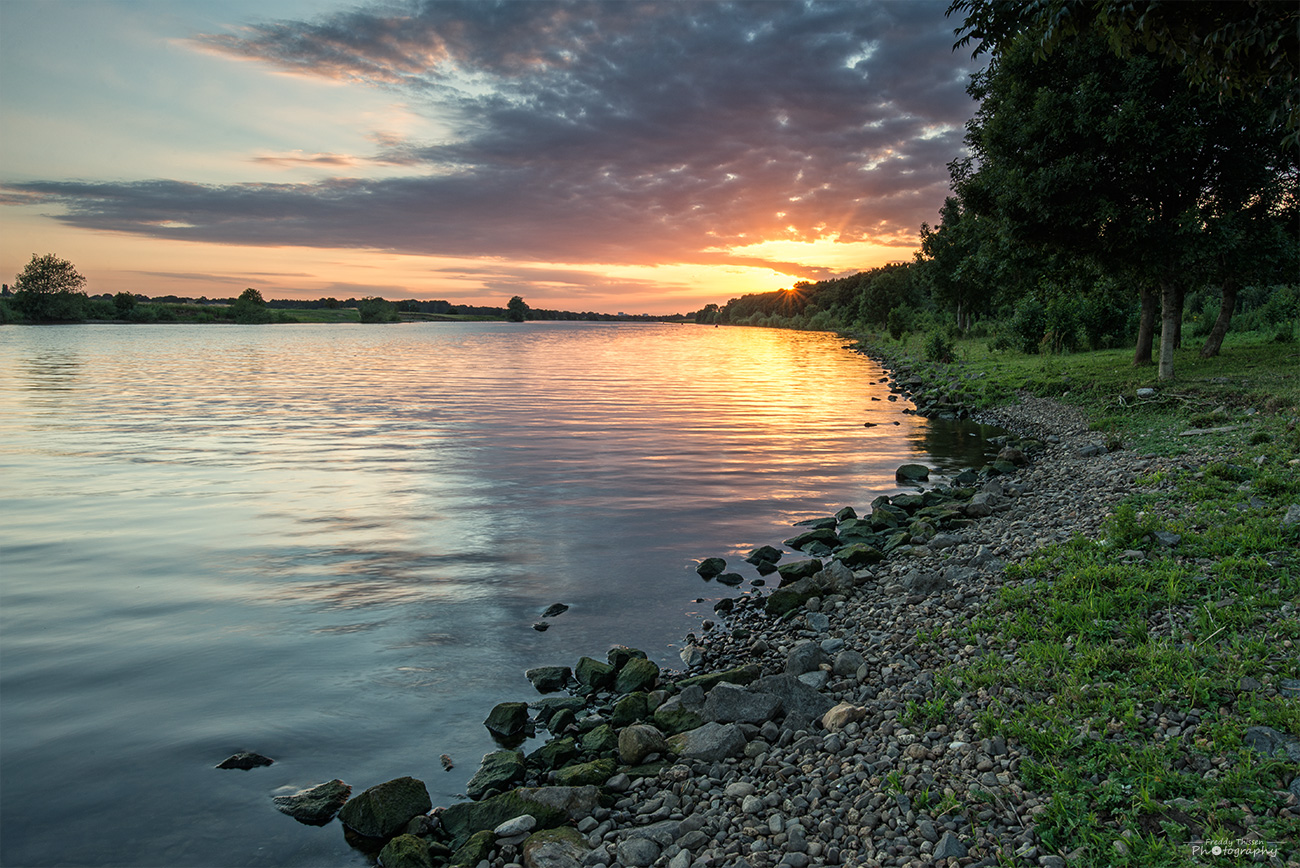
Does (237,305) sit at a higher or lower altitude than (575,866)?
higher

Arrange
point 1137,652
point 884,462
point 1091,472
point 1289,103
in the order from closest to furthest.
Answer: point 1137,652, point 1289,103, point 1091,472, point 884,462

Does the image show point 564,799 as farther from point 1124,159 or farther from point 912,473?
point 1124,159

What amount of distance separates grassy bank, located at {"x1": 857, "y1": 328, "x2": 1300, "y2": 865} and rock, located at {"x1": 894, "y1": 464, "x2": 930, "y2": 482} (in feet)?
23.8

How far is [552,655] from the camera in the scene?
32.6 ft

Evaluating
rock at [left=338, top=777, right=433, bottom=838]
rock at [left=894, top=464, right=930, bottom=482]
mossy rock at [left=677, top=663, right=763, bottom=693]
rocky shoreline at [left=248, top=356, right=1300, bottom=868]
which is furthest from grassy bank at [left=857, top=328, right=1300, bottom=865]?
rock at [left=894, top=464, right=930, bottom=482]

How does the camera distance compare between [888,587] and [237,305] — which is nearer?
[888,587]

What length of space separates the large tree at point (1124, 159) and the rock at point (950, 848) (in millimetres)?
22749

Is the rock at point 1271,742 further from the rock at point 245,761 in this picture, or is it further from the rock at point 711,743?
the rock at point 245,761

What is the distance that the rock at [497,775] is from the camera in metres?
6.85

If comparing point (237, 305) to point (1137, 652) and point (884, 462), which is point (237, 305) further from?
point (1137, 652)

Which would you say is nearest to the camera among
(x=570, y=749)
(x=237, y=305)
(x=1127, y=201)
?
(x=570, y=749)

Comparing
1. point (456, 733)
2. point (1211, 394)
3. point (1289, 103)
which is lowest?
point (456, 733)

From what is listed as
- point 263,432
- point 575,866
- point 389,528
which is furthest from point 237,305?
point 575,866

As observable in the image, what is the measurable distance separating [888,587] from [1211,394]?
55.1ft
